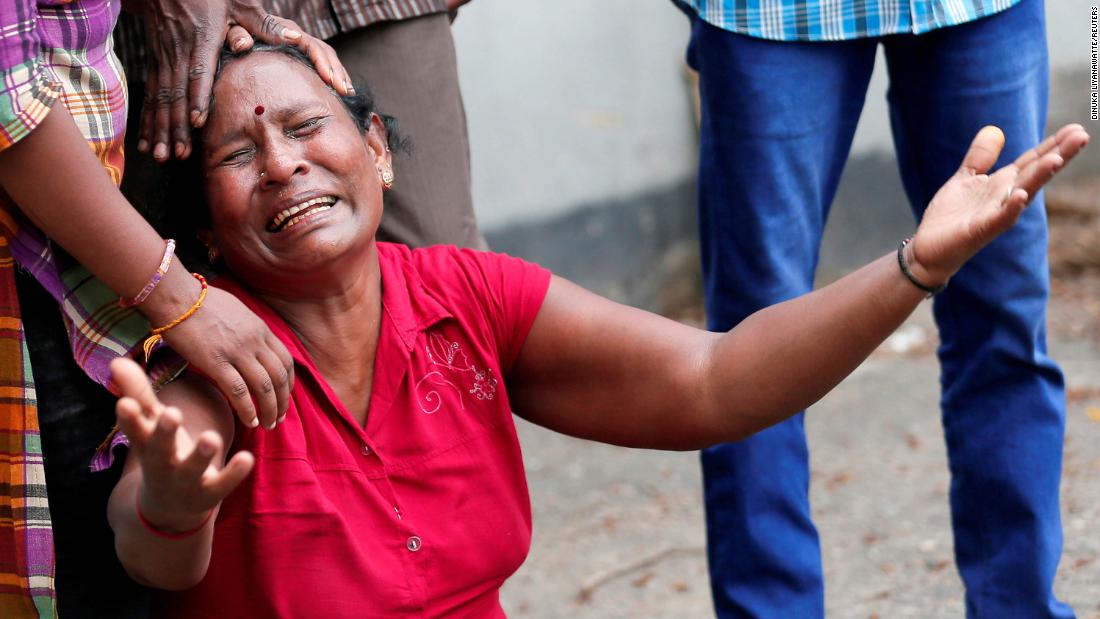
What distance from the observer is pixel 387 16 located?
2.45 meters

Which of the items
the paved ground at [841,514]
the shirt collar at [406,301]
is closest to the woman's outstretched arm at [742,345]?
the shirt collar at [406,301]

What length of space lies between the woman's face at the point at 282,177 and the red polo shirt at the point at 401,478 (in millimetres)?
109

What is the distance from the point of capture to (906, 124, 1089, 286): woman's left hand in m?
1.77

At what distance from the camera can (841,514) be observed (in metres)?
3.87

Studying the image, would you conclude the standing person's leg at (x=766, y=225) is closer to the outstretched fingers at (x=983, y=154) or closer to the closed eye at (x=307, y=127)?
the outstretched fingers at (x=983, y=154)

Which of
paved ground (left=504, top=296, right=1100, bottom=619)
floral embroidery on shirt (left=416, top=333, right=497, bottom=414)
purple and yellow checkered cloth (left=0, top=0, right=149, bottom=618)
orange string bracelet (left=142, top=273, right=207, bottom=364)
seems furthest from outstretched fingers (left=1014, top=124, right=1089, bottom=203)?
paved ground (left=504, top=296, right=1100, bottom=619)

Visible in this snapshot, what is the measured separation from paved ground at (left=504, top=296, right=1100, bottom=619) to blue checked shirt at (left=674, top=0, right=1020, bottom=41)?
1475 millimetres

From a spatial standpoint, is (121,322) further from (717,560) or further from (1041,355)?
(1041,355)

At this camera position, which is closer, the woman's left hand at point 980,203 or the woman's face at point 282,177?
the woman's left hand at point 980,203

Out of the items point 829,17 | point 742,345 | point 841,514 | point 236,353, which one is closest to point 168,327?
point 236,353

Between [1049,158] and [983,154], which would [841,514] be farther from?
[1049,158]

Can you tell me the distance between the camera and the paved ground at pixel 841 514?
11.3ft

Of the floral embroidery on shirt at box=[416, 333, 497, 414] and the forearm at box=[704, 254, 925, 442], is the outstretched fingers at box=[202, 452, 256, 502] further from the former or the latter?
the forearm at box=[704, 254, 925, 442]

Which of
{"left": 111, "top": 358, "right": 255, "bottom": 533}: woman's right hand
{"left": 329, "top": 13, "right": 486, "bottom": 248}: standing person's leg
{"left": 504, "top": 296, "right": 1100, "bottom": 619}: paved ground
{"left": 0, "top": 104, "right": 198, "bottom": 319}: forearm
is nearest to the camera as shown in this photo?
Result: {"left": 111, "top": 358, "right": 255, "bottom": 533}: woman's right hand
